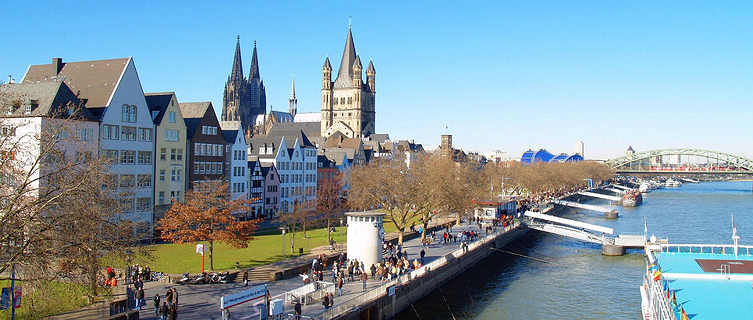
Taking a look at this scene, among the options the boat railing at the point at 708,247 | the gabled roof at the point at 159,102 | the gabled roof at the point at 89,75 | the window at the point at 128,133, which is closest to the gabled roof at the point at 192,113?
the gabled roof at the point at 159,102

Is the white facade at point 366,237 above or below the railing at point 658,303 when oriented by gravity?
above

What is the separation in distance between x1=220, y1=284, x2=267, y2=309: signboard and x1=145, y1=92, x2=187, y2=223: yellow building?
35.5m

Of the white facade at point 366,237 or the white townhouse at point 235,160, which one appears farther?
the white townhouse at point 235,160

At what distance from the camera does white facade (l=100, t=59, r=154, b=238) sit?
56.2 metres

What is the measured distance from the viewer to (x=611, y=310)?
41.2 m

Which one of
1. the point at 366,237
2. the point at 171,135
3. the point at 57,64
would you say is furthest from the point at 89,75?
the point at 366,237

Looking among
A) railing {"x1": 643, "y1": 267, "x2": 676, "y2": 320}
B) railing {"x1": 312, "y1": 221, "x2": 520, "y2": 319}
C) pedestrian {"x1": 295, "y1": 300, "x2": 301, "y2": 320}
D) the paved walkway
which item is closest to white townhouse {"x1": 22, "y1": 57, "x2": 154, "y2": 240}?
the paved walkway

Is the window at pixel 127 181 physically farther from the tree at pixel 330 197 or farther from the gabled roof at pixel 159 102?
the tree at pixel 330 197

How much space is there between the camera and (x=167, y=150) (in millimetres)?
63688

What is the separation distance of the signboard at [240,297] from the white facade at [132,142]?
95.5 feet

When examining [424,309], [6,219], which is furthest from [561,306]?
[6,219]

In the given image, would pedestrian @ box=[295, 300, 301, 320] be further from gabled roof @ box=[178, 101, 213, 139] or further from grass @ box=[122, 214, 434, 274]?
gabled roof @ box=[178, 101, 213, 139]

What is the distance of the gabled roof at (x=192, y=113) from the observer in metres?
68.4

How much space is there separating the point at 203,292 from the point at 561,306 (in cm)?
2239
